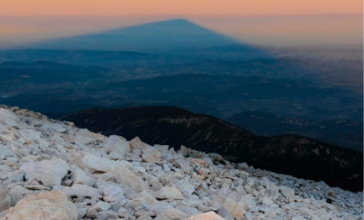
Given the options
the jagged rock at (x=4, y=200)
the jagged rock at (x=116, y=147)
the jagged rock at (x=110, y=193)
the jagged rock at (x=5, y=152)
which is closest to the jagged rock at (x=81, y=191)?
the jagged rock at (x=110, y=193)

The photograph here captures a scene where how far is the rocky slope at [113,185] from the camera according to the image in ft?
31.1

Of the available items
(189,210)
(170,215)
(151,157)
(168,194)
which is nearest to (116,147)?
(151,157)

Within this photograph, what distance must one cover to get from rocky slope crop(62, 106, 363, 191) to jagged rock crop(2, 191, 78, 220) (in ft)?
282

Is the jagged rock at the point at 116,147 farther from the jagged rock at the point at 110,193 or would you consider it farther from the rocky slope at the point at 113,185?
the jagged rock at the point at 110,193

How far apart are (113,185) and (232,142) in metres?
129

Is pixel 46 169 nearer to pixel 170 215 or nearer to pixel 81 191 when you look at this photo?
pixel 81 191

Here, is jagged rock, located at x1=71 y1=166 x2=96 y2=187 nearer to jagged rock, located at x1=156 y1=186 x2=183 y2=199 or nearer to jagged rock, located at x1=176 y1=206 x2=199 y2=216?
jagged rock, located at x1=156 y1=186 x2=183 y2=199

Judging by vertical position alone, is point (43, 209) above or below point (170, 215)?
above

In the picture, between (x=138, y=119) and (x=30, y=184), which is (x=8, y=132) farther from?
(x=138, y=119)

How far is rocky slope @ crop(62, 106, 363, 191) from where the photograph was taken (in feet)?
394

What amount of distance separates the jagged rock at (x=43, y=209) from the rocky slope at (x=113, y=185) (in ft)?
0.06

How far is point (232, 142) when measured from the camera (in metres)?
139

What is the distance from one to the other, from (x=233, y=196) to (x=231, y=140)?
124 meters

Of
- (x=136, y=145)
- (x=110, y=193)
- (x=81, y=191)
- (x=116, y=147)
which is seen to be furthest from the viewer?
(x=136, y=145)
